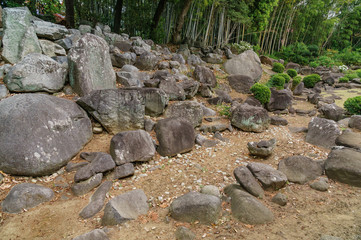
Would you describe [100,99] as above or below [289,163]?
above

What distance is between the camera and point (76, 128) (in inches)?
184

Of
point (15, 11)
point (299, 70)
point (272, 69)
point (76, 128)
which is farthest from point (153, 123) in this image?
point (299, 70)

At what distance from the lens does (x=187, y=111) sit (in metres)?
6.34

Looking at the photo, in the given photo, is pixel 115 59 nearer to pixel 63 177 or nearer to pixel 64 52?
pixel 64 52

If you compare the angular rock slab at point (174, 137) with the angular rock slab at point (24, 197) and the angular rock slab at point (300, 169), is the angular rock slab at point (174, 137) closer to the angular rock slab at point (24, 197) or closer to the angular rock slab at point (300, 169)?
the angular rock slab at point (300, 169)

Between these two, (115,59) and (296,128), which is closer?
(296,128)

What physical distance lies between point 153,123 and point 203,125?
5.07 feet

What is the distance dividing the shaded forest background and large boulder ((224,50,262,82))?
9.26ft

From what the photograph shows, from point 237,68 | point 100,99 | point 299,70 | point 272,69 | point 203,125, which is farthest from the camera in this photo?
point 299,70

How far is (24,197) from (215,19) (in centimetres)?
1482

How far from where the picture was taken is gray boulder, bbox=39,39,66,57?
6.86 metres

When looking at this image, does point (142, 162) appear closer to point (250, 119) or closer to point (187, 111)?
point (187, 111)

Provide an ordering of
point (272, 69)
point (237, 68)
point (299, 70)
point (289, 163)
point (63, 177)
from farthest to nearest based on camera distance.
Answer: point (299, 70), point (272, 69), point (237, 68), point (289, 163), point (63, 177)

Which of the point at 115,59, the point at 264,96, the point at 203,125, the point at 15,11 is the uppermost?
the point at 15,11
